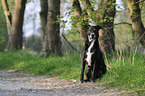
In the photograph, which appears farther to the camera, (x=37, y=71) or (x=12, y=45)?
(x=12, y=45)

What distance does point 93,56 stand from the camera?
6.31 metres

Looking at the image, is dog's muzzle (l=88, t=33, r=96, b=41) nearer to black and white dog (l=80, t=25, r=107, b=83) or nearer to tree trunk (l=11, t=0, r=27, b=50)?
black and white dog (l=80, t=25, r=107, b=83)

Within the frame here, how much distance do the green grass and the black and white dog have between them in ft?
0.87

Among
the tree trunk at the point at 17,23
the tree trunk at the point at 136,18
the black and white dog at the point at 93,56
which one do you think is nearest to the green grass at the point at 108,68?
the black and white dog at the point at 93,56

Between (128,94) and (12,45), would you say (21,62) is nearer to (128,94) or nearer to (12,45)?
(12,45)

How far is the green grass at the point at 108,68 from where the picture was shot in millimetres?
5534

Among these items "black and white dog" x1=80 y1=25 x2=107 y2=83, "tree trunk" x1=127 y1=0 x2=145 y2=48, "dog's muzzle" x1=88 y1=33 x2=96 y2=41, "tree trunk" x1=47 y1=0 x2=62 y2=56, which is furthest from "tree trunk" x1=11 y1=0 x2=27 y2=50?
"dog's muzzle" x1=88 y1=33 x2=96 y2=41

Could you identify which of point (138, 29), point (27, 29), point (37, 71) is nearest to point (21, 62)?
point (37, 71)

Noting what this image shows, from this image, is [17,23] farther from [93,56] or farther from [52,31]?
[93,56]

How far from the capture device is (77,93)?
202 inches

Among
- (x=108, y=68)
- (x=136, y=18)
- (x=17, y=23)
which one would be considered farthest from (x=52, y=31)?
(x=17, y=23)

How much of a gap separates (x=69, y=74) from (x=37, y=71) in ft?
7.10

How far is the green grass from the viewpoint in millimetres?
5534

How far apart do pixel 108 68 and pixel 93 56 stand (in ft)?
3.32
